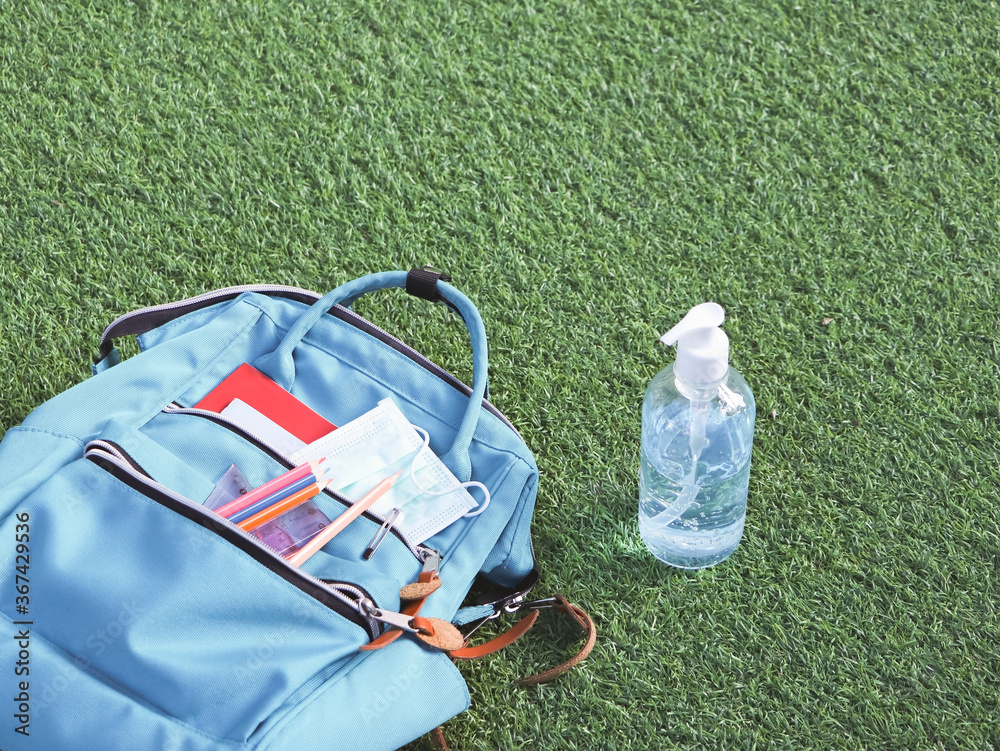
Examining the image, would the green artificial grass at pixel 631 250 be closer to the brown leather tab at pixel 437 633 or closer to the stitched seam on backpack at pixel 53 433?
the brown leather tab at pixel 437 633

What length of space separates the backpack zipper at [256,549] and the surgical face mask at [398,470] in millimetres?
151

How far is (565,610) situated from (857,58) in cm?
143

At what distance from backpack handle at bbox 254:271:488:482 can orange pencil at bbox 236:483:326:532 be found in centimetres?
20

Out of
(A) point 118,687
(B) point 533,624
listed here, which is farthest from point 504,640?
(A) point 118,687

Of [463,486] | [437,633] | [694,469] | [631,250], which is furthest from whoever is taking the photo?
[631,250]

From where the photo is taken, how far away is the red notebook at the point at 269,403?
1384 mm

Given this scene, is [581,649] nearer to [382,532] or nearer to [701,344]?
[382,532]

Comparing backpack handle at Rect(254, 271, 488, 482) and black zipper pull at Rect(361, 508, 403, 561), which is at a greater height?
backpack handle at Rect(254, 271, 488, 482)

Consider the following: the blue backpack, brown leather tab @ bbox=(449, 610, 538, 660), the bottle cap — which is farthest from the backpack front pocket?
the bottle cap

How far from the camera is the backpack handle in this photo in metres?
1.37

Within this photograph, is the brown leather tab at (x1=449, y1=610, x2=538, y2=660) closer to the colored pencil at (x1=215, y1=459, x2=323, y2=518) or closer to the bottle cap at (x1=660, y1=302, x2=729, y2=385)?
the colored pencil at (x1=215, y1=459, x2=323, y2=518)

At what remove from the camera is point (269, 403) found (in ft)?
4.58

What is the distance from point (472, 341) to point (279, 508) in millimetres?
363

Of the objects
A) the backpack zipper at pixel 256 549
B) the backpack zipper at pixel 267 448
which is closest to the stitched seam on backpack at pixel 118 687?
the backpack zipper at pixel 256 549
